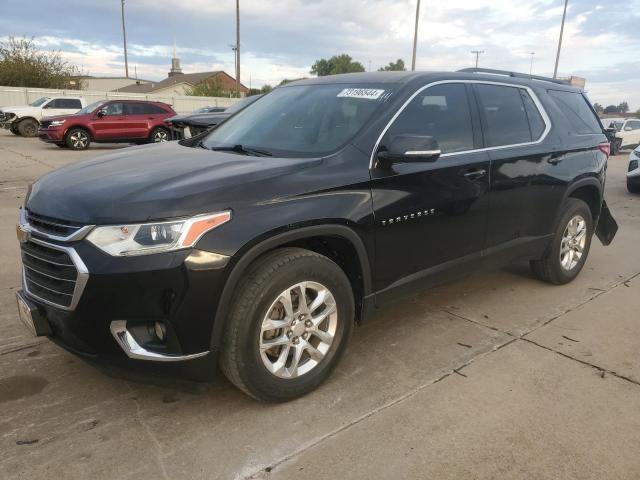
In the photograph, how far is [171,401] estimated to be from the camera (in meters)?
2.84

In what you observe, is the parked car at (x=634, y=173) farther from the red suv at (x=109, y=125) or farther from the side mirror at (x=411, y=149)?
the red suv at (x=109, y=125)

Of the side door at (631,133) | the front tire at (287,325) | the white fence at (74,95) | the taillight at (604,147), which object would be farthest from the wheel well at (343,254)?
the white fence at (74,95)

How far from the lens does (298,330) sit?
9.00 ft

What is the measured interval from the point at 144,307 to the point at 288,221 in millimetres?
775

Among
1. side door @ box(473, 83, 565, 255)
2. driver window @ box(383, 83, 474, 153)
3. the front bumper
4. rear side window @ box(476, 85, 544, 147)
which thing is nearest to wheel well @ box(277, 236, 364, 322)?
the front bumper

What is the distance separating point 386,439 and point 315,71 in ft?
303

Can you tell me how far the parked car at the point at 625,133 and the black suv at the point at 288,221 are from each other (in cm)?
2101

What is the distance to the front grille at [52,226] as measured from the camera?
238cm

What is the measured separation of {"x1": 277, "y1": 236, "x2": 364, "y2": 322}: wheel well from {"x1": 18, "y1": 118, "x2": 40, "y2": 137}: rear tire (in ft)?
74.2

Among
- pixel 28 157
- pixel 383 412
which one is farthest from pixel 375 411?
pixel 28 157

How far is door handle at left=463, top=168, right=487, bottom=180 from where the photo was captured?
347 cm

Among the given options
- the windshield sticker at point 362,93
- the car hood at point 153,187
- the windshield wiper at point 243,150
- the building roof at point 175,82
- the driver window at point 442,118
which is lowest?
the car hood at point 153,187

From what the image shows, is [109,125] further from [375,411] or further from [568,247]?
[375,411]

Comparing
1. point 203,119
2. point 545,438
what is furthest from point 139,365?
point 203,119
